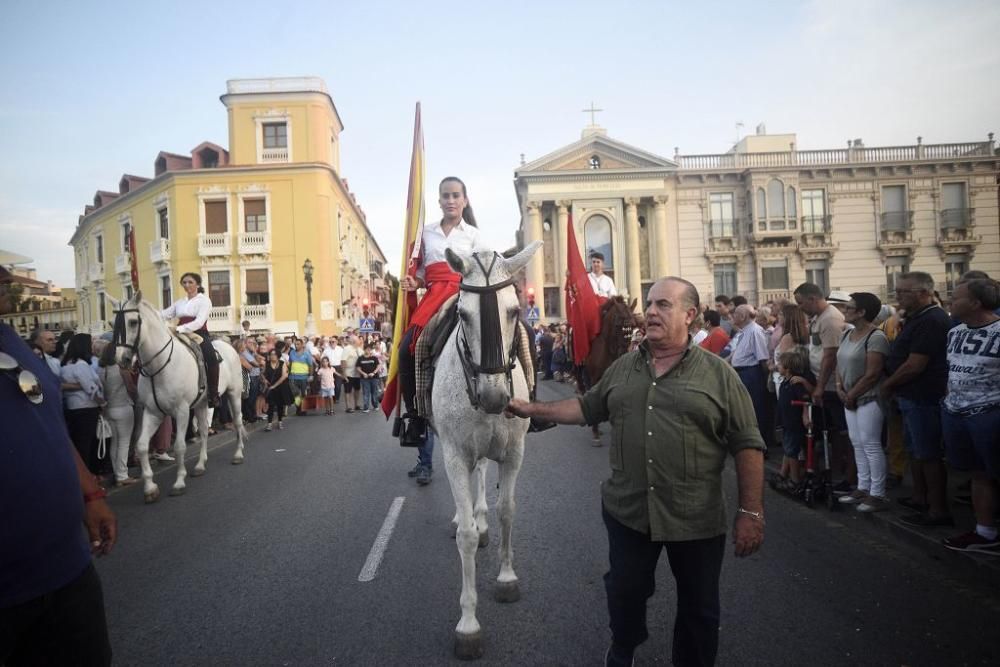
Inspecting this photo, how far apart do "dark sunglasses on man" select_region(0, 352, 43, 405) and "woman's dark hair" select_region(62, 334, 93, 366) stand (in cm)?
715

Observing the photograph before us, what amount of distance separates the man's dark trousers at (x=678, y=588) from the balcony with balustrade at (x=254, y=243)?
119ft

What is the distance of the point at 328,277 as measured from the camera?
1455 inches

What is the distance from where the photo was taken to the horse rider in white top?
30.3 ft

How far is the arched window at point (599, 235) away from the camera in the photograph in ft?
139

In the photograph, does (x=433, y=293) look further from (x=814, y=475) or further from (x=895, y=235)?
(x=895, y=235)

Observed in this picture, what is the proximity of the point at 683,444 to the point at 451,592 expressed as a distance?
241 centimetres

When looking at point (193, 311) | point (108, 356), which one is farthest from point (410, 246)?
point (193, 311)

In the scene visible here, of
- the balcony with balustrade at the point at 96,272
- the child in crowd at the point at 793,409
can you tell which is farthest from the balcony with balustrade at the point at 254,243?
the child in crowd at the point at 793,409

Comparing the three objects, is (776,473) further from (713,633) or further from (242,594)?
(242,594)

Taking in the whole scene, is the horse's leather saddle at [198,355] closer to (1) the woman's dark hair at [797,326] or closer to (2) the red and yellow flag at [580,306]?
(2) the red and yellow flag at [580,306]

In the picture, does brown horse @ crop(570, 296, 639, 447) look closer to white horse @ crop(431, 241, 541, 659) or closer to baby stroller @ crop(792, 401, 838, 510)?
baby stroller @ crop(792, 401, 838, 510)

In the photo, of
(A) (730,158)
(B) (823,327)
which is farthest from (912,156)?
(B) (823,327)

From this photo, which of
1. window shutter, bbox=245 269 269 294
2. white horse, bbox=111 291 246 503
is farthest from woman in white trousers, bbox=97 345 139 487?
window shutter, bbox=245 269 269 294

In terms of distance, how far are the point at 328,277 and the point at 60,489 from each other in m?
36.1
